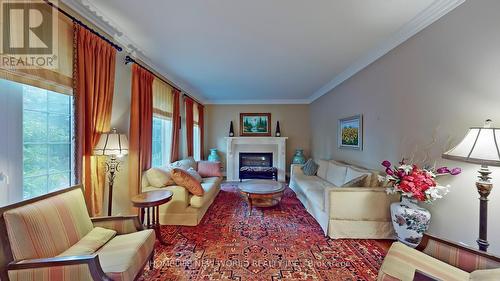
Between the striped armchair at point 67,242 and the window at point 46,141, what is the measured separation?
28 centimetres

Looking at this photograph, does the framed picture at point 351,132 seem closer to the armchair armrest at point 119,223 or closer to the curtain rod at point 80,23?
the armchair armrest at point 119,223

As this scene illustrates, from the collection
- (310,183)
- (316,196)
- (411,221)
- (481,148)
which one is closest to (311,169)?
(310,183)

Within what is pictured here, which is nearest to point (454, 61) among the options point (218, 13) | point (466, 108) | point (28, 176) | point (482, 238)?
point (466, 108)

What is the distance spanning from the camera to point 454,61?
2072 mm

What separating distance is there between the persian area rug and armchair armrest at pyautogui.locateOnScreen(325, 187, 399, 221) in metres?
0.33

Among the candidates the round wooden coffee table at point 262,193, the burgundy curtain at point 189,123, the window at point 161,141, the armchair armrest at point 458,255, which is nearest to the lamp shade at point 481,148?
the armchair armrest at point 458,255

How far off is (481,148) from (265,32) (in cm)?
231

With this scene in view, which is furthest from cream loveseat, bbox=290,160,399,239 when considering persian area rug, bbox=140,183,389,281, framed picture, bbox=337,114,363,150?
framed picture, bbox=337,114,363,150

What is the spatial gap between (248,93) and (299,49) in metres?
3.16

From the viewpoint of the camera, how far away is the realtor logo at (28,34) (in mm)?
1526

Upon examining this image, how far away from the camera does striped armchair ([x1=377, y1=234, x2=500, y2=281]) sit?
146 centimetres

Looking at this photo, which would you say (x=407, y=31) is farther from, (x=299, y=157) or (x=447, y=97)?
(x=299, y=157)

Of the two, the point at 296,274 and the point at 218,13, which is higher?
the point at 218,13

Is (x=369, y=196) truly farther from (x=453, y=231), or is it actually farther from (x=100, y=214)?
(x=100, y=214)
